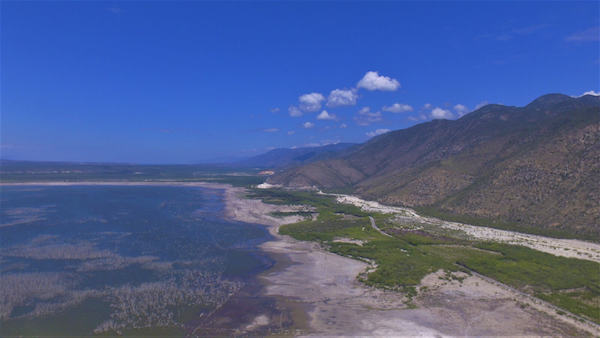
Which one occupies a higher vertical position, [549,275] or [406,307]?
[549,275]

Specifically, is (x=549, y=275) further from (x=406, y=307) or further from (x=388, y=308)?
(x=388, y=308)

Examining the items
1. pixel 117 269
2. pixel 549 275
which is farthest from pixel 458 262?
pixel 117 269

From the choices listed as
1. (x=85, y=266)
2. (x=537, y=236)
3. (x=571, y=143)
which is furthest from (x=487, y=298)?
(x=571, y=143)

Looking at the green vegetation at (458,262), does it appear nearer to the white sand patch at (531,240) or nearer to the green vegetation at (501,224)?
the white sand patch at (531,240)

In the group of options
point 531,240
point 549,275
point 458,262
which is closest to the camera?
point 549,275

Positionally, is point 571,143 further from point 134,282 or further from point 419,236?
point 134,282

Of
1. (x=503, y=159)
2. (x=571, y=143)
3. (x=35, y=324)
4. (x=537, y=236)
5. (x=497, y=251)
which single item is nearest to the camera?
(x=35, y=324)

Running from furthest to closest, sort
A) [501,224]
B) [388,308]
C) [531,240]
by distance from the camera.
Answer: [501,224], [531,240], [388,308]
